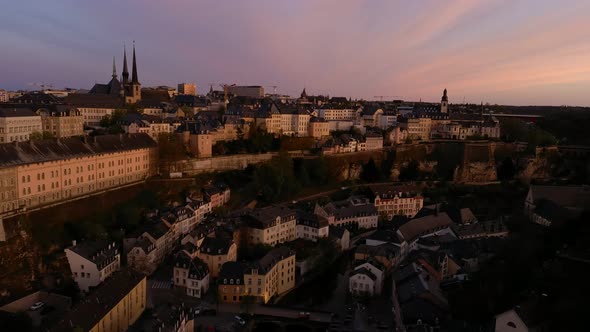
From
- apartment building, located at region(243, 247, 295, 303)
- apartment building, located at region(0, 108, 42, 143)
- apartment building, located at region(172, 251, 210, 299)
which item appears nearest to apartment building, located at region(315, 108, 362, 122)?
apartment building, located at region(0, 108, 42, 143)

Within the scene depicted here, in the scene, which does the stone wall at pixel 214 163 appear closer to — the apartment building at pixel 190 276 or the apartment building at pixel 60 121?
the apartment building at pixel 60 121

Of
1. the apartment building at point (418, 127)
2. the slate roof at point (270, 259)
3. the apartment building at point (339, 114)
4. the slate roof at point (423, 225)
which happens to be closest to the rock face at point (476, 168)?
the apartment building at point (418, 127)

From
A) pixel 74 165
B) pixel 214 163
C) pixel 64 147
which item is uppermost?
pixel 64 147

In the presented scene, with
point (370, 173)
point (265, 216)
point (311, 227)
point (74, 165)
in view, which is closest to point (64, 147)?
point (74, 165)

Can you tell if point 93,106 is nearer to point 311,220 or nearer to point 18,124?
point 18,124

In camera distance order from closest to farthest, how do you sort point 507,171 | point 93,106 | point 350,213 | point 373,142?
point 350,213
point 93,106
point 507,171
point 373,142

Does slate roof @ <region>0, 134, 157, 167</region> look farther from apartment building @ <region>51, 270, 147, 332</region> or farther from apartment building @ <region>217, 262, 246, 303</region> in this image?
apartment building @ <region>217, 262, 246, 303</region>

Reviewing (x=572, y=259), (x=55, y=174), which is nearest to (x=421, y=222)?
(x=572, y=259)
